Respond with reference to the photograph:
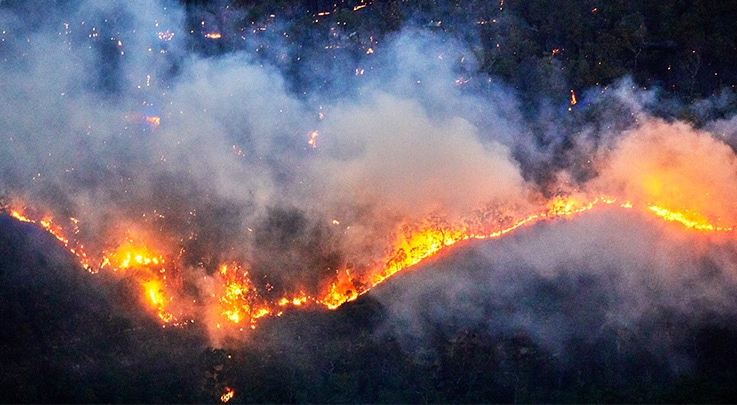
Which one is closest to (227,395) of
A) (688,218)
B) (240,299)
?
(240,299)

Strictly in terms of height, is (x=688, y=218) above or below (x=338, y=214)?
below

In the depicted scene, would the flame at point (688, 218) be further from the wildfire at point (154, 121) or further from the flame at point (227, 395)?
the wildfire at point (154, 121)

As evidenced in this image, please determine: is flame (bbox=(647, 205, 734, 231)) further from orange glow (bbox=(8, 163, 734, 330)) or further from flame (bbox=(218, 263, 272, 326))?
flame (bbox=(218, 263, 272, 326))

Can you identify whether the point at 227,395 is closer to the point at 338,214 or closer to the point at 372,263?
the point at 372,263

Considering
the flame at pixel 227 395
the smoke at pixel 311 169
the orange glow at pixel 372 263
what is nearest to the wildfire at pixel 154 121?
the smoke at pixel 311 169

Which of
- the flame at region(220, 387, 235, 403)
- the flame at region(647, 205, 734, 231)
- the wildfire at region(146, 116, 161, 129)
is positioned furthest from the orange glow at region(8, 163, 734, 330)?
the wildfire at region(146, 116, 161, 129)

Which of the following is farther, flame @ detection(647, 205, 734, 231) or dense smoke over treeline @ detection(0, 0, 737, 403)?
flame @ detection(647, 205, 734, 231)
